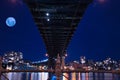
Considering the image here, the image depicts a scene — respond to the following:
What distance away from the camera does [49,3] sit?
2152cm

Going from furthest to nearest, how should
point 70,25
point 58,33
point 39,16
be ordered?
point 58,33
point 70,25
point 39,16

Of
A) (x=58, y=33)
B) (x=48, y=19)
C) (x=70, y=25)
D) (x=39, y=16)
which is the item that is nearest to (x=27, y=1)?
(x=39, y=16)

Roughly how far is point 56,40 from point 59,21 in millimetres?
13160

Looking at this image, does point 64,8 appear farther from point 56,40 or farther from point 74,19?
point 56,40

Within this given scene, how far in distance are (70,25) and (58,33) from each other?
6080mm

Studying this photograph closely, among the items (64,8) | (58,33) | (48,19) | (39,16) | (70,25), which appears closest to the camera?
(64,8)

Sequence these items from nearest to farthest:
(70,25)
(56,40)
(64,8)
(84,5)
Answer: (84,5) → (64,8) → (70,25) → (56,40)

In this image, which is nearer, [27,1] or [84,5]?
[27,1]

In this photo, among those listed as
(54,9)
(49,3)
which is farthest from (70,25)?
(49,3)

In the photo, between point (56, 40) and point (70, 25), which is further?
point (56, 40)

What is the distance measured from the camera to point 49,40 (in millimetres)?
42219

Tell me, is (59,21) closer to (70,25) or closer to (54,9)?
(70,25)

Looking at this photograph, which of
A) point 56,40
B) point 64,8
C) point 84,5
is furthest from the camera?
point 56,40

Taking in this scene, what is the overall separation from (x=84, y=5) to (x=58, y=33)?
15490 millimetres
